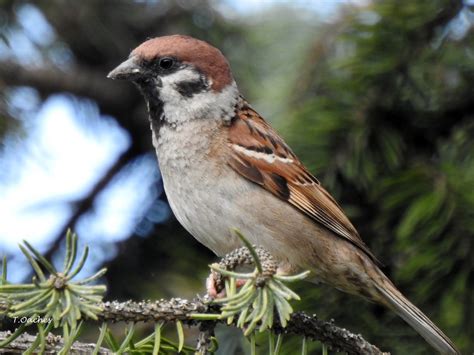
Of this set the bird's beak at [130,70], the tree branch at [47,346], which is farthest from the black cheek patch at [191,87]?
the tree branch at [47,346]

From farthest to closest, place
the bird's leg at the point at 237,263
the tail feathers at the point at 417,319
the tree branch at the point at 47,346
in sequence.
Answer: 1. the tail feathers at the point at 417,319
2. the tree branch at the point at 47,346
3. the bird's leg at the point at 237,263

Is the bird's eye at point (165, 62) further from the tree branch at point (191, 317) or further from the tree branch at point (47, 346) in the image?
the tree branch at point (47, 346)

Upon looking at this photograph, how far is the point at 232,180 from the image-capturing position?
2.80 m

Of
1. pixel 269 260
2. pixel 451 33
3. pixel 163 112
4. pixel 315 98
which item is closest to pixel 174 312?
pixel 269 260

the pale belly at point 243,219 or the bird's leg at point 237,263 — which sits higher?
the pale belly at point 243,219

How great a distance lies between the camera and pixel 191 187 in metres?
2.73

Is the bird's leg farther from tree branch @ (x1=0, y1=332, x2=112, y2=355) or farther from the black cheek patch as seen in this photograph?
the black cheek patch

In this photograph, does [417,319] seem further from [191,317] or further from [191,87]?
[191,87]

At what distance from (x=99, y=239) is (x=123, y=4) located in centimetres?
122

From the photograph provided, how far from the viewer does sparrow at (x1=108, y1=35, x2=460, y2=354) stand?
2725 mm

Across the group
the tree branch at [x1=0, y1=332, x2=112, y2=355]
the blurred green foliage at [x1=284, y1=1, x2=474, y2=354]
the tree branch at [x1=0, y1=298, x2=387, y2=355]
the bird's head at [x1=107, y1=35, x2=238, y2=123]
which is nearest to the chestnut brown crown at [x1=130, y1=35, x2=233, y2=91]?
the bird's head at [x1=107, y1=35, x2=238, y2=123]

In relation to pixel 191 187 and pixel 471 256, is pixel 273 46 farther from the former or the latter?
pixel 471 256

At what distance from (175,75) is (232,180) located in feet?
→ 1.64

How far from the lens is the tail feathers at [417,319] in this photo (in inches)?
100
